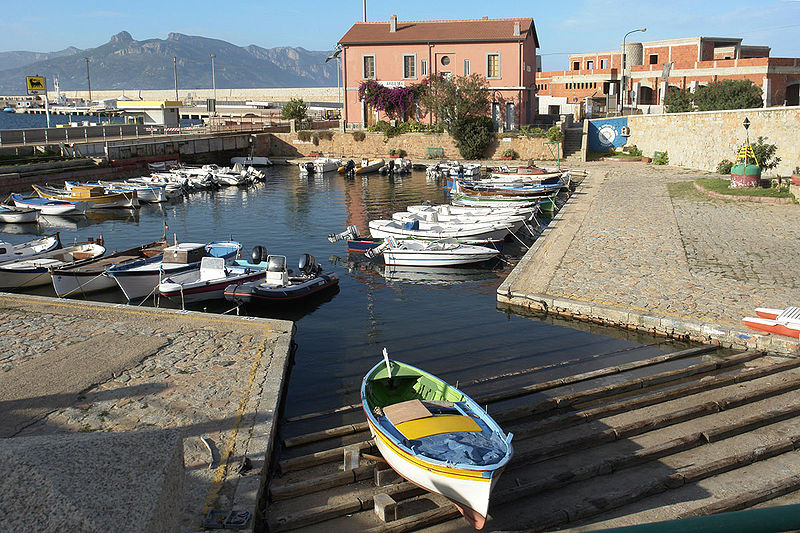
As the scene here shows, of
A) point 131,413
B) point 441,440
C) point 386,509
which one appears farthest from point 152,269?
point 386,509

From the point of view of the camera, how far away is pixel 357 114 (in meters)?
64.3

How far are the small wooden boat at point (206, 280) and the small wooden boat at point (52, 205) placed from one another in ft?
68.7

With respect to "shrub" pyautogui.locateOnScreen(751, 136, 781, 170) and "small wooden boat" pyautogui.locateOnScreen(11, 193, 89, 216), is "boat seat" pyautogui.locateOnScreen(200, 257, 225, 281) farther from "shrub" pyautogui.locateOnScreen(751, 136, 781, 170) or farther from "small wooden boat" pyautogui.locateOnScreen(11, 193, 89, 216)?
"shrub" pyautogui.locateOnScreen(751, 136, 781, 170)

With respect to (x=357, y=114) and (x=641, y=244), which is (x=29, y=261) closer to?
(x=641, y=244)

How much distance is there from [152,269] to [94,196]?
22.3 metres

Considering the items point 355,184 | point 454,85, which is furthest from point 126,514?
point 454,85

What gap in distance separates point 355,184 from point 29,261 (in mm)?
30252

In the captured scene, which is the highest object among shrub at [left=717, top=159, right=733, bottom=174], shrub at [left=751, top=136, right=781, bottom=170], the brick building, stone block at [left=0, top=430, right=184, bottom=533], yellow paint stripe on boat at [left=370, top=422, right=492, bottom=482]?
the brick building

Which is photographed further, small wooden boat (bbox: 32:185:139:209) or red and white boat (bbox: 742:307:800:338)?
small wooden boat (bbox: 32:185:139:209)

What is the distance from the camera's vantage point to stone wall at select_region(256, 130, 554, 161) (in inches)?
2219

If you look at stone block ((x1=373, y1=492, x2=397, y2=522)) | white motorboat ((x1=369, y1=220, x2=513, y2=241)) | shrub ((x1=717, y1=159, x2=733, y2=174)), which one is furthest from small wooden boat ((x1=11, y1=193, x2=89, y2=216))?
shrub ((x1=717, y1=159, x2=733, y2=174))

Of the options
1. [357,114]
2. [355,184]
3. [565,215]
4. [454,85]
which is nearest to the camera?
[565,215]

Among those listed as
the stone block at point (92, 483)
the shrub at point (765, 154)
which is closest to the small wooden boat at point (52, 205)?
the shrub at point (765, 154)

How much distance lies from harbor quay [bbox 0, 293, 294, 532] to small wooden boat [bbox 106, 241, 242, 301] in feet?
9.31
